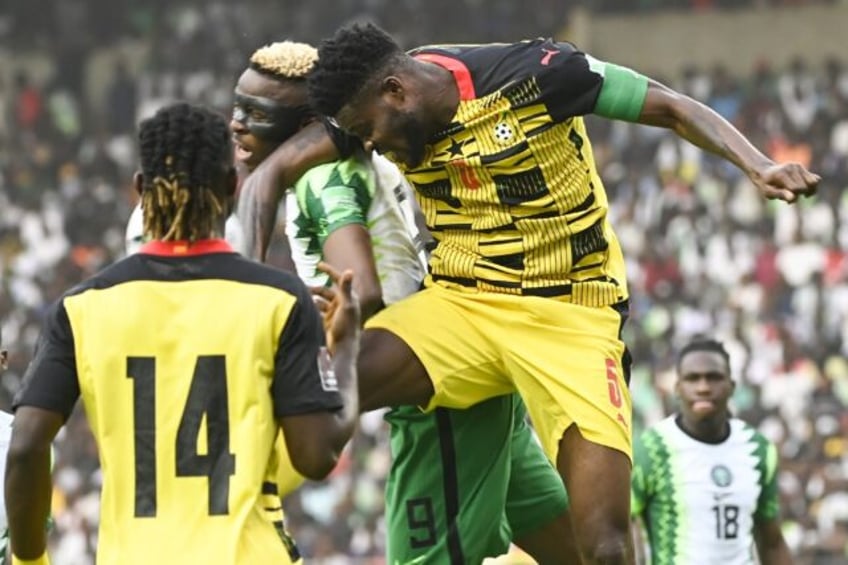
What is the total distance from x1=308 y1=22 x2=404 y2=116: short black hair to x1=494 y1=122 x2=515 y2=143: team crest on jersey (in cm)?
44

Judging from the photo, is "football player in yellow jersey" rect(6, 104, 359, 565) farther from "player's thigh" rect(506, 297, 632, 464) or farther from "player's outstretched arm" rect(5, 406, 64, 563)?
"player's thigh" rect(506, 297, 632, 464)

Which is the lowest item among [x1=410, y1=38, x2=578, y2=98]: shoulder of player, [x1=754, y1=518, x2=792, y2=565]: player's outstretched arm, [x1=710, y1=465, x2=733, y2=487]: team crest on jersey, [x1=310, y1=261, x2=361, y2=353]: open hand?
[x1=754, y1=518, x2=792, y2=565]: player's outstretched arm

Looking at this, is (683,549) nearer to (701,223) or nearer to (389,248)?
(389,248)

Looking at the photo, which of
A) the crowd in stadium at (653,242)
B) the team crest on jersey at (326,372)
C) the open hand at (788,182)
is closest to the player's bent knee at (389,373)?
the open hand at (788,182)

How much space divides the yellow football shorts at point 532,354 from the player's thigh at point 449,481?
0.40 metres

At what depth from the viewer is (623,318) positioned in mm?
7902

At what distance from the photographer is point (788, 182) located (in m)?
7.08

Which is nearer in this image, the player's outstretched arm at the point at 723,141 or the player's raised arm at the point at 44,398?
the player's raised arm at the point at 44,398

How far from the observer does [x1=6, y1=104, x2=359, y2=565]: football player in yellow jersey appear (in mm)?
5582

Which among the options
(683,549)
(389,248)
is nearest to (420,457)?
(389,248)

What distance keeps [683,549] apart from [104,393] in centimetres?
538

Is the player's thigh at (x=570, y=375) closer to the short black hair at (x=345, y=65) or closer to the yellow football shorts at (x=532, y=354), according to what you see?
the yellow football shorts at (x=532, y=354)

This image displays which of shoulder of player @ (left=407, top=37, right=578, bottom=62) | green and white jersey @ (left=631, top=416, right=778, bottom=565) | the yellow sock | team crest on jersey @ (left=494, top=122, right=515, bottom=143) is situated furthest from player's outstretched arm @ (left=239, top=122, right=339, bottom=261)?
green and white jersey @ (left=631, top=416, right=778, bottom=565)

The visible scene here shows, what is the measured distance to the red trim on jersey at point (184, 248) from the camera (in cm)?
571
